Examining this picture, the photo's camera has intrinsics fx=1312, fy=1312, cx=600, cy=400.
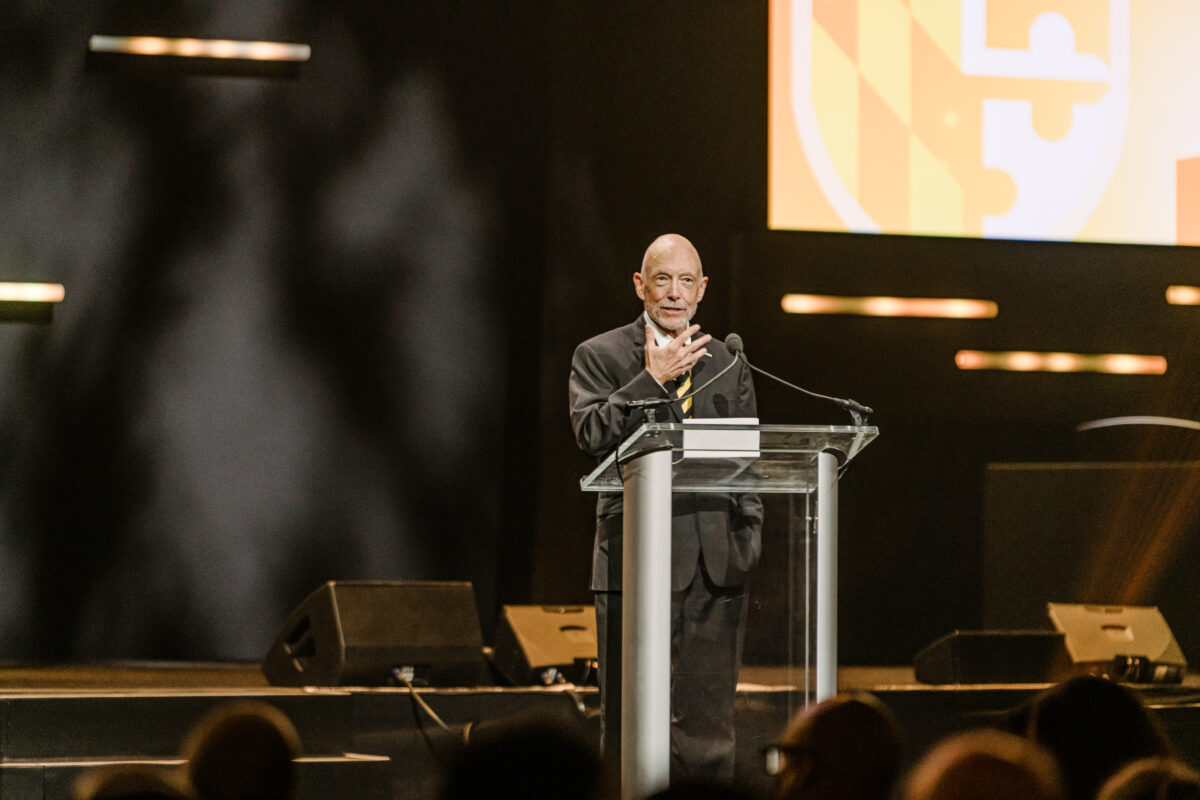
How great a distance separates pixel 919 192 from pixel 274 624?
3058mm

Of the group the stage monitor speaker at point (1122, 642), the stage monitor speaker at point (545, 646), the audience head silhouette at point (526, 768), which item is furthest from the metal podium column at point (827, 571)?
the stage monitor speaker at point (1122, 642)

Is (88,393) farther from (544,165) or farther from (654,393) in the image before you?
(654,393)

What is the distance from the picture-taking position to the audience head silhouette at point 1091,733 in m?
1.38

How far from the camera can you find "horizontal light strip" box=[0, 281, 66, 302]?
16.6 ft

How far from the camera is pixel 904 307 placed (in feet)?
18.0

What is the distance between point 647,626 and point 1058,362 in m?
3.76

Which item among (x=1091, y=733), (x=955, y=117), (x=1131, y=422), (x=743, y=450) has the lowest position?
(x=1091, y=733)

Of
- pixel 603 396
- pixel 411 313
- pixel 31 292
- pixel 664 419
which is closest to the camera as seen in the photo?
pixel 664 419

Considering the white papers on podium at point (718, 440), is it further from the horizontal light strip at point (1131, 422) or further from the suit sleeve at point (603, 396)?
the horizontal light strip at point (1131, 422)

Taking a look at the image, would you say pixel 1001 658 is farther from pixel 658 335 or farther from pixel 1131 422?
pixel 658 335

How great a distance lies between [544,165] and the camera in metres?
5.31

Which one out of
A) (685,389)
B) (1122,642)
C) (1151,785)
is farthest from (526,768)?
(1122,642)

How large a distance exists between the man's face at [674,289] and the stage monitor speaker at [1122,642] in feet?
8.19

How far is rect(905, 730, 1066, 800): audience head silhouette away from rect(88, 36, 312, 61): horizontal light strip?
4.72 m
